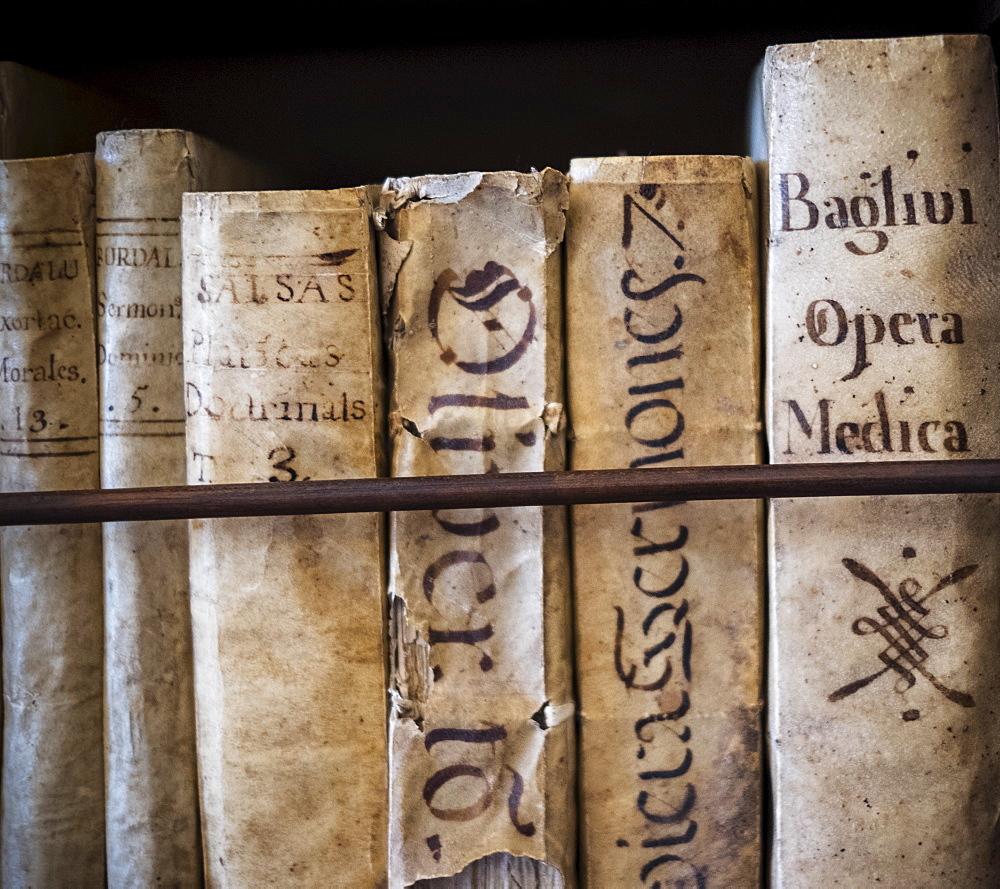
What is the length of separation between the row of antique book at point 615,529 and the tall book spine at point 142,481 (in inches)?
0.7

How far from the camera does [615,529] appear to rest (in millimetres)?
523

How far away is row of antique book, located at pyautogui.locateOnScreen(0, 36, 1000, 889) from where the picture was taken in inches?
20.1

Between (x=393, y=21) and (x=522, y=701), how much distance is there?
1.90 ft

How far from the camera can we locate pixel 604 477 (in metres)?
0.47

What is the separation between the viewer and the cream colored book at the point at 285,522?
1.71ft

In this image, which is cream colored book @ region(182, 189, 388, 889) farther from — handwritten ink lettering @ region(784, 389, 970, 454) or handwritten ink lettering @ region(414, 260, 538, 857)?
handwritten ink lettering @ region(784, 389, 970, 454)

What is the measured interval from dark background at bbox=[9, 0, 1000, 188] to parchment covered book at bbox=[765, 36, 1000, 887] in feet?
0.58

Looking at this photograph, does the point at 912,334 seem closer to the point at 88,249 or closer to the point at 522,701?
the point at 522,701

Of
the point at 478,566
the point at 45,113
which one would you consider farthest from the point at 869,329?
the point at 45,113

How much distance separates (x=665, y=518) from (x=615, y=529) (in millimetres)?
36

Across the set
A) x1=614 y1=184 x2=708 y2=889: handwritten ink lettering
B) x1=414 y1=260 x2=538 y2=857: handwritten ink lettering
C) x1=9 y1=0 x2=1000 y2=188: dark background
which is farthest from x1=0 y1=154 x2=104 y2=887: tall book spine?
x1=614 y1=184 x2=708 y2=889: handwritten ink lettering

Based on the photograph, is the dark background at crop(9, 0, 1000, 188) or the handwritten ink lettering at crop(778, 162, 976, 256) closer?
the handwritten ink lettering at crop(778, 162, 976, 256)

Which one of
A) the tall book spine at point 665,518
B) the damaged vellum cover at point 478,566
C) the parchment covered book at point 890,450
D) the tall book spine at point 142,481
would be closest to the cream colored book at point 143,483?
the tall book spine at point 142,481

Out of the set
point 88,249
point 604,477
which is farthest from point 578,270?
point 88,249
